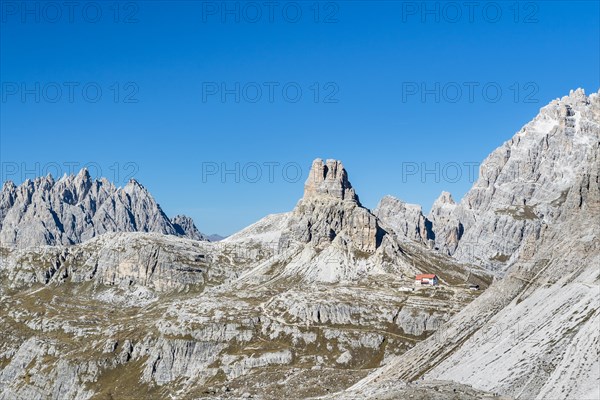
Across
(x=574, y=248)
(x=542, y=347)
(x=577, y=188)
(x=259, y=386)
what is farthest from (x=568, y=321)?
(x=259, y=386)

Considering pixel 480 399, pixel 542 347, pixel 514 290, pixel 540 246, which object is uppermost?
pixel 540 246

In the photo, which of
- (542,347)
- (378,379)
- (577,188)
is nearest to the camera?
(542,347)

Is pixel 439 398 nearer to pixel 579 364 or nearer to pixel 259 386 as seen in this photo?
pixel 579 364

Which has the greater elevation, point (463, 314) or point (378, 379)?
point (463, 314)

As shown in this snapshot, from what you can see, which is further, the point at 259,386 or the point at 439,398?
the point at 259,386

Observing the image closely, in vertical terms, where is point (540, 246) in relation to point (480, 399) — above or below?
above

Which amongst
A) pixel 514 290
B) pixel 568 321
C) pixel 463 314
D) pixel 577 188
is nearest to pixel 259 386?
pixel 463 314

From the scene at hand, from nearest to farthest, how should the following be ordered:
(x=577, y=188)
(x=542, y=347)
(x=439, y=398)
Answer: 1. (x=439, y=398)
2. (x=542, y=347)
3. (x=577, y=188)

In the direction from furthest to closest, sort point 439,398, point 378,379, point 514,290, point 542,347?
point 514,290 → point 378,379 → point 542,347 → point 439,398

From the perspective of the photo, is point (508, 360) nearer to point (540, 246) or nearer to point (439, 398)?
point (439, 398)
